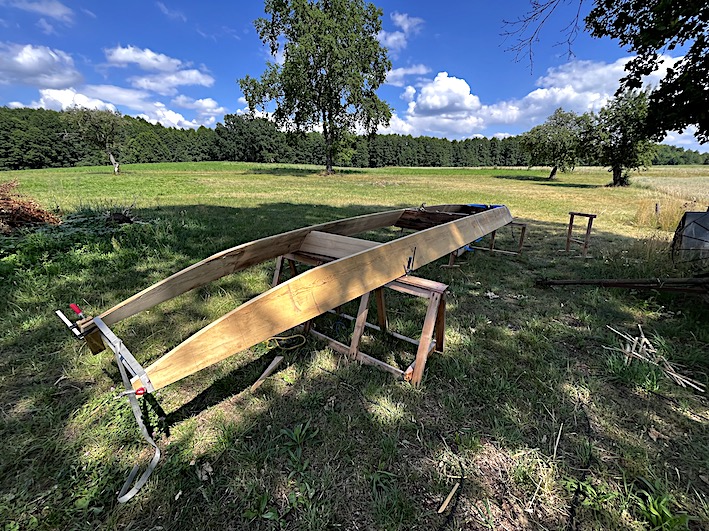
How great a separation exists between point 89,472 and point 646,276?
679 centimetres

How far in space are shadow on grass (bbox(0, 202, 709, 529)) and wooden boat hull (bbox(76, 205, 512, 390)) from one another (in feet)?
2.43

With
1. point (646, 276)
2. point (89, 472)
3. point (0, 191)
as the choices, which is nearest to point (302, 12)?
point (0, 191)

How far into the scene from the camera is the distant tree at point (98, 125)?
1017 inches

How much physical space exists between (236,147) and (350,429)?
75.4 m

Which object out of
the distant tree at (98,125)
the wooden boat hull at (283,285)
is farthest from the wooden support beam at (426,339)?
A: the distant tree at (98,125)

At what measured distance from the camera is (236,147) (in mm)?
68188

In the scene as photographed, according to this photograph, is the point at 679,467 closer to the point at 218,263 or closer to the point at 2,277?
the point at 218,263

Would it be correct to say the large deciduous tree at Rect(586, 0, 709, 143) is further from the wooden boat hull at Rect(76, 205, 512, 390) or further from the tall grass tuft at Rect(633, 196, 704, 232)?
the tall grass tuft at Rect(633, 196, 704, 232)

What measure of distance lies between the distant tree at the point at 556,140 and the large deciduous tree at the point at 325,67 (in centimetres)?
1663

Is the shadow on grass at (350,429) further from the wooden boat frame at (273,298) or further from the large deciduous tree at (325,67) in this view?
the large deciduous tree at (325,67)

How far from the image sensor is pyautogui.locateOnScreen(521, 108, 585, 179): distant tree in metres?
30.5

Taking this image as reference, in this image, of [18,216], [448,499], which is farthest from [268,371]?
[18,216]

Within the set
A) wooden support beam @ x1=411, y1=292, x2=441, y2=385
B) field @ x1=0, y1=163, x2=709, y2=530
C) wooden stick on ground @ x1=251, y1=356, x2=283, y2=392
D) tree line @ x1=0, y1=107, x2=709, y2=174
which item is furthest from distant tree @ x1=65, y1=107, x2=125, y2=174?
wooden support beam @ x1=411, y1=292, x2=441, y2=385

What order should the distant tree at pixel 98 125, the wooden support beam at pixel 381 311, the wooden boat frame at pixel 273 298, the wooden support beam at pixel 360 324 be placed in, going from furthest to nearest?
the distant tree at pixel 98 125, the wooden support beam at pixel 381 311, the wooden support beam at pixel 360 324, the wooden boat frame at pixel 273 298
